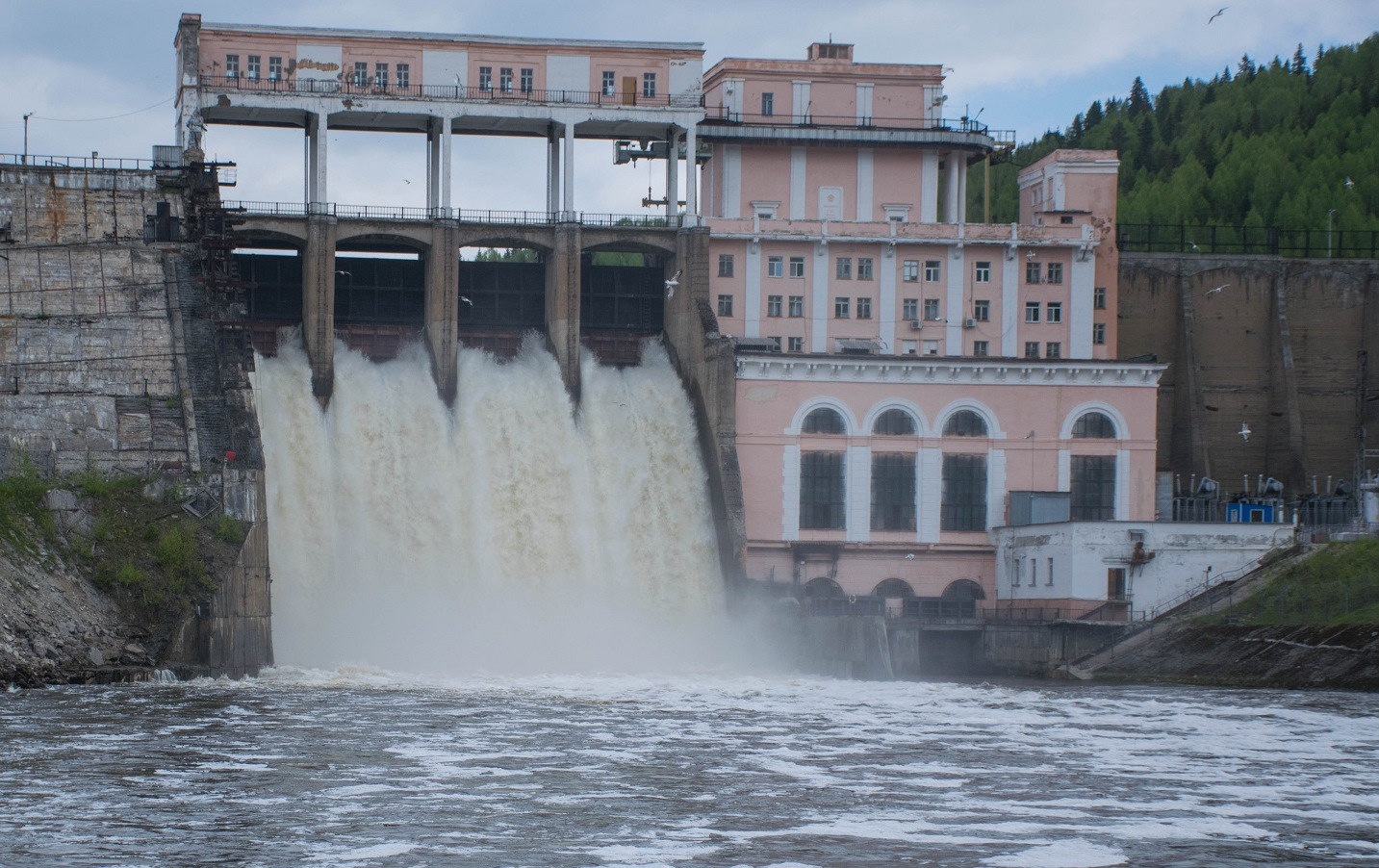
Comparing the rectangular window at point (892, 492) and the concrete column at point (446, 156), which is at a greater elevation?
the concrete column at point (446, 156)

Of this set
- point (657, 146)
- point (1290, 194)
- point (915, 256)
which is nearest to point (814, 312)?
point (915, 256)

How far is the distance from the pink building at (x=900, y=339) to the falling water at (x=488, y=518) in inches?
144

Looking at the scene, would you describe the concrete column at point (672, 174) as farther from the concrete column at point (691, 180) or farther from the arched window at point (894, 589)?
the arched window at point (894, 589)

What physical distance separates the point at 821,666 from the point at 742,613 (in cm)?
476

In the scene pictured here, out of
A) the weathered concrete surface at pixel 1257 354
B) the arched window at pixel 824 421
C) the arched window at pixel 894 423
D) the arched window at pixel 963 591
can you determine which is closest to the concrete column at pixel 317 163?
the arched window at pixel 824 421

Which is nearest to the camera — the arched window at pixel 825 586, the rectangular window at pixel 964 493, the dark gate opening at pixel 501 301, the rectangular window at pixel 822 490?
the arched window at pixel 825 586

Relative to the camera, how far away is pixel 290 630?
2304 inches

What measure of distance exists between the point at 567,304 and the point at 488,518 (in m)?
8.65

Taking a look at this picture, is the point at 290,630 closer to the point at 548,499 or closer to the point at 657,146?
the point at 548,499

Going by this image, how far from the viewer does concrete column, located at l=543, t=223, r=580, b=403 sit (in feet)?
225

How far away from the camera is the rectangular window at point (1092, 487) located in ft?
229

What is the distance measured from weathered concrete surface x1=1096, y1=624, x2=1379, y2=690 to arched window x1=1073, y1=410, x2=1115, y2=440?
11.5 m

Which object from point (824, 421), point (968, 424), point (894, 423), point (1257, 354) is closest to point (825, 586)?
point (824, 421)

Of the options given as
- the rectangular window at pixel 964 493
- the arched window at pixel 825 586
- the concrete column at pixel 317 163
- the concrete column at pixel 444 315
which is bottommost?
the arched window at pixel 825 586
